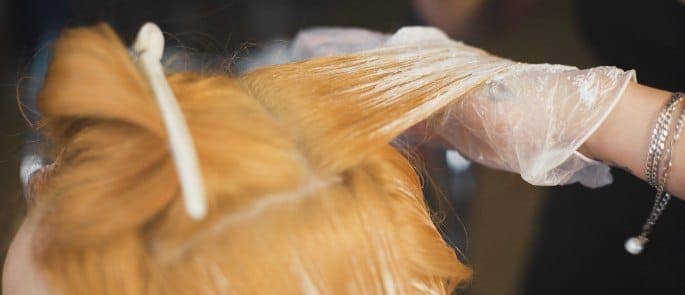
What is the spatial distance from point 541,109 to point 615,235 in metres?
0.44

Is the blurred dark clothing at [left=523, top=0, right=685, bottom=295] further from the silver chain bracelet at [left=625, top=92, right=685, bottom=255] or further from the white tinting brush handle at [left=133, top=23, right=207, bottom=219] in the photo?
the white tinting brush handle at [left=133, top=23, right=207, bottom=219]

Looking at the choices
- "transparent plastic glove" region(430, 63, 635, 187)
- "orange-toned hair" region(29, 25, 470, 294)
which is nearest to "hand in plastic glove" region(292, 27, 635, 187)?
"transparent plastic glove" region(430, 63, 635, 187)

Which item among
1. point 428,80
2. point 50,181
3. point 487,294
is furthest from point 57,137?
point 487,294

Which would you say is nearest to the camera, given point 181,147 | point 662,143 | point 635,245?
point 181,147

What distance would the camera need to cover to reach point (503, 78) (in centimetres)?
50

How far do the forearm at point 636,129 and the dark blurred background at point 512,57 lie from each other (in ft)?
0.69

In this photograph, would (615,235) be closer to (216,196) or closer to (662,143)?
(662,143)

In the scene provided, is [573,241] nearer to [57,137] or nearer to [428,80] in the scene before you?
[428,80]

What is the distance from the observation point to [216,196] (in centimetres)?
32

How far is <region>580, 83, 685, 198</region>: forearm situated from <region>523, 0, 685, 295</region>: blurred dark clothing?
1.10ft

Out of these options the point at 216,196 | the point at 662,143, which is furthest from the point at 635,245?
the point at 216,196

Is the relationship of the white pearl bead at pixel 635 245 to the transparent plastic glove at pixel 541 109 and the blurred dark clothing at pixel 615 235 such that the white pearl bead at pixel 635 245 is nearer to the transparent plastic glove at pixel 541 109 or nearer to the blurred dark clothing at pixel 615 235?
the blurred dark clothing at pixel 615 235

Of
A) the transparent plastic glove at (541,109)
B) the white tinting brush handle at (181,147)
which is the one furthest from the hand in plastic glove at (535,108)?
the white tinting brush handle at (181,147)

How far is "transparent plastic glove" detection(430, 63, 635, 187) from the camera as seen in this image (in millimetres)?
488
